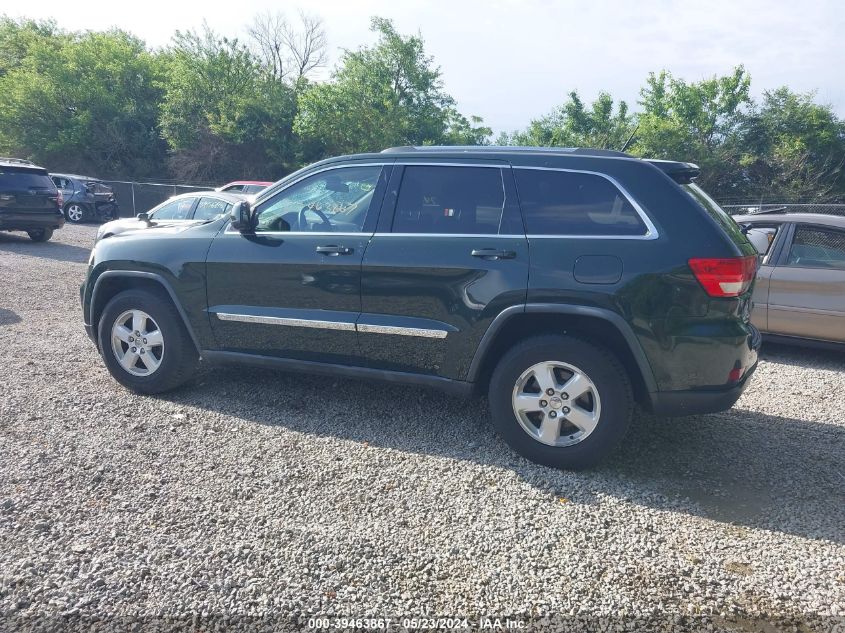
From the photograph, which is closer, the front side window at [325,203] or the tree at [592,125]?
the front side window at [325,203]

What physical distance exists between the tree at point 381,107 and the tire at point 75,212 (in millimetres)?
11629

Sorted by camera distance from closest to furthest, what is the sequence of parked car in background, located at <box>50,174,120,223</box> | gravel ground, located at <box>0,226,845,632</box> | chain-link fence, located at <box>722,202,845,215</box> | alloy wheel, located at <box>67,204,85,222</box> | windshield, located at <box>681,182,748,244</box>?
gravel ground, located at <box>0,226,845,632</box>
windshield, located at <box>681,182,748,244</box>
chain-link fence, located at <box>722,202,845,215</box>
parked car in background, located at <box>50,174,120,223</box>
alloy wheel, located at <box>67,204,85,222</box>

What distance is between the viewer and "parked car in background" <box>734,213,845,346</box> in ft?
19.2

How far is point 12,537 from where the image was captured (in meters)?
2.87

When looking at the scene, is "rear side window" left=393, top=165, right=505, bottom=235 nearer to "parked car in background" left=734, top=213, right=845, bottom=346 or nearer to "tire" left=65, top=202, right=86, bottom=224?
"parked car in background" left=734, top=213, right=845, bottom=346

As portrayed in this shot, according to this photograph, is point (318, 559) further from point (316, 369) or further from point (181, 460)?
point (316, 369)

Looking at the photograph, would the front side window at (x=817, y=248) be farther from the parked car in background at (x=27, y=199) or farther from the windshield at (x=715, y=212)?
the parked car in background at (x=27, y=199)

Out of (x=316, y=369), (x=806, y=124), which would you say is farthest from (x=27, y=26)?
(x=316, y=369)

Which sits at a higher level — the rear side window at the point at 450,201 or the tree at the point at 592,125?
the tree at the point at 592,125

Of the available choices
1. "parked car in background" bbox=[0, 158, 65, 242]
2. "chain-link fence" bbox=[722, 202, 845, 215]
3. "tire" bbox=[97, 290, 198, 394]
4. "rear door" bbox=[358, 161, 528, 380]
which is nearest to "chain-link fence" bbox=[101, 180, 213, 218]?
"parked car in background" bbox=[0, 158, 65, 242]

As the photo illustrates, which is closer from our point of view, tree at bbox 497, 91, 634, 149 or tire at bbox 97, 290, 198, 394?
tire at bbox 97, 290, 198, 394

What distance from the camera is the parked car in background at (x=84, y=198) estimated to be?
69.3ft

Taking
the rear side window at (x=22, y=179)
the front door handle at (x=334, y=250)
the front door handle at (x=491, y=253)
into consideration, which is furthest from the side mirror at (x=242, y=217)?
the rear side window at (x=22, y=179)

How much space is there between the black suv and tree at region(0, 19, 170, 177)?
33.3 m
